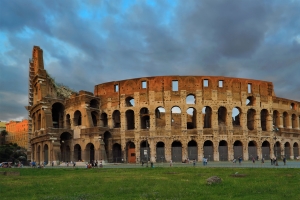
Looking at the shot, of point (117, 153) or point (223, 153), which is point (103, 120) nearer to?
point (117, 153)

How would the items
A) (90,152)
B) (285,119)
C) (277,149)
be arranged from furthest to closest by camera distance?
(285,119) → (277,149) → (90,152)

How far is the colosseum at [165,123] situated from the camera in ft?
157

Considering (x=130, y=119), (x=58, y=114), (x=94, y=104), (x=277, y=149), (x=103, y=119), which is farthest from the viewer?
(x=58, y=114)

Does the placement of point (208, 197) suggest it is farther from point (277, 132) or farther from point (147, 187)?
point (277, 132)

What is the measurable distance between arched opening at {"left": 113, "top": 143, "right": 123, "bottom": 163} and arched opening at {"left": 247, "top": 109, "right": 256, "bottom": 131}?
20122 millimetres

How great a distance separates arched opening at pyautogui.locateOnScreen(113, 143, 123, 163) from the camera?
49.6 meters

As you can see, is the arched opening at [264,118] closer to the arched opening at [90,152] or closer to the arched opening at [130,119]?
the arched opening at [130,119]

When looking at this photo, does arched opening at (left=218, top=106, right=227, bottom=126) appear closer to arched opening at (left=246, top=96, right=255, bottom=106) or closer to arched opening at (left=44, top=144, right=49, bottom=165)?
arched opening at (left=246, top=96, right=255, bottom=106)

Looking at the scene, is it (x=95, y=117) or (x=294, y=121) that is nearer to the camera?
(x=95, y=117)

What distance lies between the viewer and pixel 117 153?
1987 inches

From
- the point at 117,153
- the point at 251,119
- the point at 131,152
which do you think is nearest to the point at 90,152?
the point at 117,153

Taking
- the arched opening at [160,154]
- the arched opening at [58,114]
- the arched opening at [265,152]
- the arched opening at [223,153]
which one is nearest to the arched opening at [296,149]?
the arched opening at [265,152]

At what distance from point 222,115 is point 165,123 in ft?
29.6

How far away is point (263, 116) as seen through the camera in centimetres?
5338
